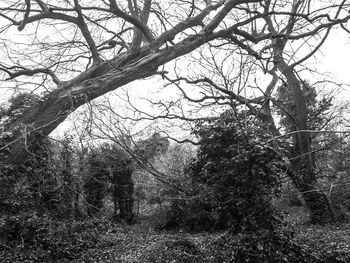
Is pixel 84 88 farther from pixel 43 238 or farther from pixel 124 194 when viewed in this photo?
pixel 124 194

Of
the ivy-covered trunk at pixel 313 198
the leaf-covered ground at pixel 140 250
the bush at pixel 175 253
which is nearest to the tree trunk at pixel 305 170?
the ivy-covered trunk at pixel 313 198

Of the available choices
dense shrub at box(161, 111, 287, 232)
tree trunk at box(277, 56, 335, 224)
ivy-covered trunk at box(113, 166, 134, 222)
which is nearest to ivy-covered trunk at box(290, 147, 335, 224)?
tree trunk at box(277, 56, 335, 224)

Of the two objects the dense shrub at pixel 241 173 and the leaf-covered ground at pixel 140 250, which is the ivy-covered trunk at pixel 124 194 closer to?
the leaf-covered ground at pixel 140 250

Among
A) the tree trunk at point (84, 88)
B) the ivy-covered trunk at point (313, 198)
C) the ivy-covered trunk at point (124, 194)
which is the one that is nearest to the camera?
the tree trunk at point (84, 88)

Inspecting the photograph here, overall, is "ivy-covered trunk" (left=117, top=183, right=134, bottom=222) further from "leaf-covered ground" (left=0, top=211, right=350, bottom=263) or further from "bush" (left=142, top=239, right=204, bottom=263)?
"bush" (left=142, top=239, right=204, bottom=263)

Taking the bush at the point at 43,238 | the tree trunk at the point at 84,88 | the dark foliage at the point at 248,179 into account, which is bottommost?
the bush at the point at 43,238

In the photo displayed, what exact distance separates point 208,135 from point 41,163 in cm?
392

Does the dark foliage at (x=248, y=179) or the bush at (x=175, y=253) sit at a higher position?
the dark foliage at (x=248, y=179)

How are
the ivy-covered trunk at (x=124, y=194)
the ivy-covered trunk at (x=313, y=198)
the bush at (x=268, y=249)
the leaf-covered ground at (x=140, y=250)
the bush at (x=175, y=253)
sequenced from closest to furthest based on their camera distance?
the bush at (x=268, y=249), the leaf-covered ground at (x=140, y=250), the bush at (x=175, y=253), the ivy-covered trunk at (x=313, y=198), the ivy-covered trunk at (x=124, y=194)

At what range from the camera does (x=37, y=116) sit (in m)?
5.20

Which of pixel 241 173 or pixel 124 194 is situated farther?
pixel 124 194

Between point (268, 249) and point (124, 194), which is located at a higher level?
point (124, 194)

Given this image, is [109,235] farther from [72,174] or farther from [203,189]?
[203,189]

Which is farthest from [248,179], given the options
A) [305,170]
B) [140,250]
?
[305,170]
